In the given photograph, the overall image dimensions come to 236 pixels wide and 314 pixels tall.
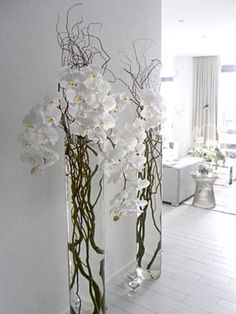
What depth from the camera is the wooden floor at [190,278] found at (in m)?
2.41

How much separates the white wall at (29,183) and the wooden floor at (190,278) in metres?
0.60

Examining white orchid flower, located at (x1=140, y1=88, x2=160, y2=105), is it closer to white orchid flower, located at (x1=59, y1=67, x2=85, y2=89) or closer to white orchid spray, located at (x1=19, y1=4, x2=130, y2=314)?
white orchid spray, located at (x1=19, y1=4, x2=130, y2=314)

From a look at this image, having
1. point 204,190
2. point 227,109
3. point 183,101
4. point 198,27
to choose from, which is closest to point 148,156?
point 204,190

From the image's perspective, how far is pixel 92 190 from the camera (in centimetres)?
194

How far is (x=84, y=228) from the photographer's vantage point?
6.25ft

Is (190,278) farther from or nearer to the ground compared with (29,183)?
nearer to the ground

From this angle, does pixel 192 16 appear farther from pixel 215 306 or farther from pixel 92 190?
pixel 215 306

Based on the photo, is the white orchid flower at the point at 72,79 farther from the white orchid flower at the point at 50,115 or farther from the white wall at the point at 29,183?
the white wall at the point at 29,183

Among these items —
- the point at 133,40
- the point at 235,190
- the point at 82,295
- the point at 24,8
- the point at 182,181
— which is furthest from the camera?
the point at 235,190

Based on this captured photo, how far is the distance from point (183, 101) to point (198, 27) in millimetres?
3425

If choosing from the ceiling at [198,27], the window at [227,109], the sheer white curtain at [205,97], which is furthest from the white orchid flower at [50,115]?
the window at [227,109]

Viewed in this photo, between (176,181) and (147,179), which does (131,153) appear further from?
(176,181)

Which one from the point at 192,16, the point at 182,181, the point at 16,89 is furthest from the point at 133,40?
the point at 182,181

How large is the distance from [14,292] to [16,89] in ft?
4.00
